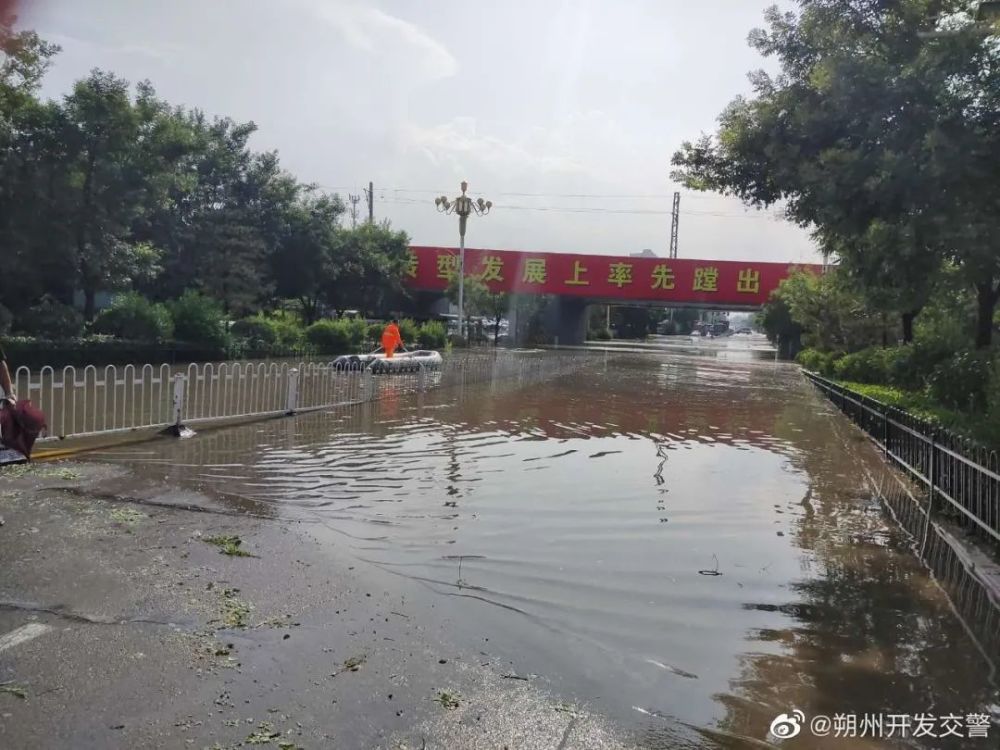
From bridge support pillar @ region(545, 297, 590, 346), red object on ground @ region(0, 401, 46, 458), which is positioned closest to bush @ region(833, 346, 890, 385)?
red object on ground @ region(0, 401, 46, 458)

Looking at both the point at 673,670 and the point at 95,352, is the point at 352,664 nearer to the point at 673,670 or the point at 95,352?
the point at 673,670

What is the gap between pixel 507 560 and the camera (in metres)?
6.39

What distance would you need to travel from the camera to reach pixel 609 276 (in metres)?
50.9

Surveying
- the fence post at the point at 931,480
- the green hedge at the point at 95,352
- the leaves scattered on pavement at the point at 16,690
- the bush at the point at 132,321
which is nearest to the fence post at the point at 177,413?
the leaves scattered on pavement at the point at 16,690

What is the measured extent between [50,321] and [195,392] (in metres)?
10.6

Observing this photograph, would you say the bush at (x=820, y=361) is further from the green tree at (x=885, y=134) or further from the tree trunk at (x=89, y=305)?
the tree trunk at (x=89, y=305)

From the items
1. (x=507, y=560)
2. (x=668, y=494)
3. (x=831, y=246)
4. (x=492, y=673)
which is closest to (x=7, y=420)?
(x=507, y=560)

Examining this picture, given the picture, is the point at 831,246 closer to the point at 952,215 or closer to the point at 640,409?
the point at 952,215

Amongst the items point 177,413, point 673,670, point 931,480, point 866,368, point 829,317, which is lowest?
point 673,670

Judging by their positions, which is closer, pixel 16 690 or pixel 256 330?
pixel 16 690

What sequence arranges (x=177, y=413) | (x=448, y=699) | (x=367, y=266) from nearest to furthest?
(x=448, y=699) < (x=177, y=413) < (x=367, y=266)

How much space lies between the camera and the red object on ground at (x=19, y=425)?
6.42m

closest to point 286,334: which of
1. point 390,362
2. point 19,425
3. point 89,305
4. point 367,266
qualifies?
point 89,305

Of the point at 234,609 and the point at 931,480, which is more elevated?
the point at 931,480
